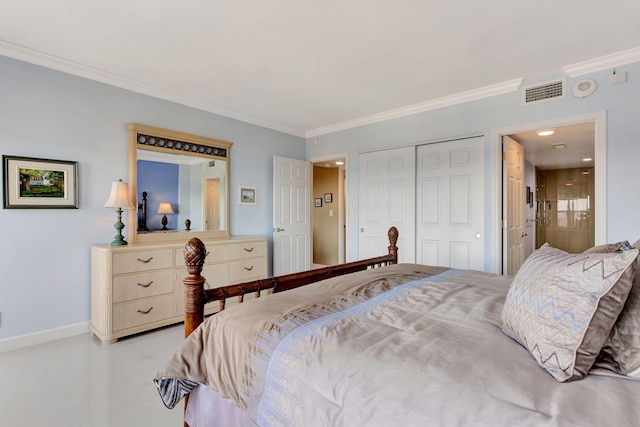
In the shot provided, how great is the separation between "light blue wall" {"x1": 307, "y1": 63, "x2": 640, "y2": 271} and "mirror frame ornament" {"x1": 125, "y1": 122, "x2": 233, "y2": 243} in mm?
1704

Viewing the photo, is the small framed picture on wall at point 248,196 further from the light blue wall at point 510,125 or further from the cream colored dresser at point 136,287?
the light blue wall at point 510,125

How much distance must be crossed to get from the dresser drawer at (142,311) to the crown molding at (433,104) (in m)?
3.18

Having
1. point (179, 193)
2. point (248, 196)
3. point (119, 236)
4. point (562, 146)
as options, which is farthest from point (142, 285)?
point (562, 146)

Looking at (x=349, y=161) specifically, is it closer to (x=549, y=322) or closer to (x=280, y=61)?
(x=280, y=61)

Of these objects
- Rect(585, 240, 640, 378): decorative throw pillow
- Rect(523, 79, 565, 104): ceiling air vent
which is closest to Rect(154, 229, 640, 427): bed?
Rect(585, 240, 640, 378): decorative throw pillow

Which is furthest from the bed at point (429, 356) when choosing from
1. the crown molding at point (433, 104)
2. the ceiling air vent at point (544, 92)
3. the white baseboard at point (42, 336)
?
the crown molding at point (433, 104)

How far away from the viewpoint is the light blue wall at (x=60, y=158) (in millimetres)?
2627

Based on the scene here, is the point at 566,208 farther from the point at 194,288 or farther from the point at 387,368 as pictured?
the point at 194,288

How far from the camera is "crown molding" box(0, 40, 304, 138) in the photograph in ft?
8.58

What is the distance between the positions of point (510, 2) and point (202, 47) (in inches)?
88.8

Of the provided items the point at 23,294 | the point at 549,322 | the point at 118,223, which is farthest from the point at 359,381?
the point at 23,294

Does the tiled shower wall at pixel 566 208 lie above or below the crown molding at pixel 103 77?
below

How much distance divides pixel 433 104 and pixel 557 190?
5.38m

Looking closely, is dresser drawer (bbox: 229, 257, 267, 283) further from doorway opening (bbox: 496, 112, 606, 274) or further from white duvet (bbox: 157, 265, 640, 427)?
doorway opening (bbox: 496, 112, 606, 274)
